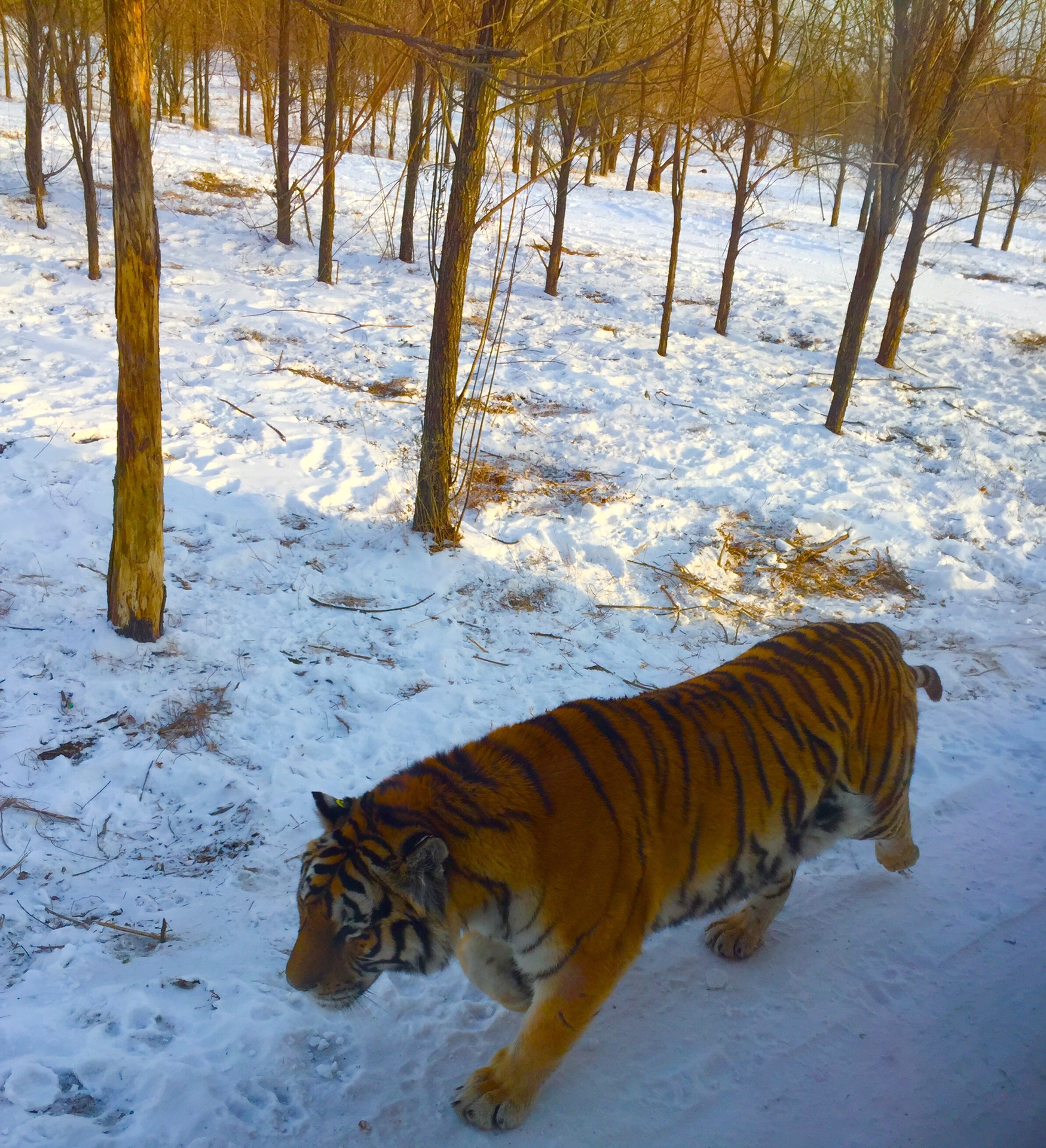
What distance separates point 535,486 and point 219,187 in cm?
1503

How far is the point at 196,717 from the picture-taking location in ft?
15.6

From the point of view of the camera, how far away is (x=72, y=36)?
9.95 meters

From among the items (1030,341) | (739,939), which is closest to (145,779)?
(739,939)

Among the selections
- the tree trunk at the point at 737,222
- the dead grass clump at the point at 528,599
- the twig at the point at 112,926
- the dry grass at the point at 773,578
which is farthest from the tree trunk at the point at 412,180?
the twig at the point at 112,926

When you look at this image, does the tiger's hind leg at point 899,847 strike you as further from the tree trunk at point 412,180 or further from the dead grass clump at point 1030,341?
the dead grass clump at point 1030,341

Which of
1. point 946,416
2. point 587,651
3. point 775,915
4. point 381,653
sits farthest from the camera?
point 946,416

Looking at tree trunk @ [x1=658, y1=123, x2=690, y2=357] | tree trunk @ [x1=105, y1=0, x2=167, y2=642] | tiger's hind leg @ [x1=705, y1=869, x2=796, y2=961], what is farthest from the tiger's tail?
tree trunk @ [x1=658, y1=123, x2=690, y2=357]

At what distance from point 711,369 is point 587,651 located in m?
8.10

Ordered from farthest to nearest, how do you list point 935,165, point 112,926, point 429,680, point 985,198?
point 985,198, point 935,165, point 429,680, point 112,926

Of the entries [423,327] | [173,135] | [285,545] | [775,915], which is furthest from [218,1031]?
[173,135]

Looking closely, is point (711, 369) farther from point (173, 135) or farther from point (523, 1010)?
point (173, 135)

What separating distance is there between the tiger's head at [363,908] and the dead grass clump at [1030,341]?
16.4 m

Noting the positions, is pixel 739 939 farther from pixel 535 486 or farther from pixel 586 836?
pixel 535 486

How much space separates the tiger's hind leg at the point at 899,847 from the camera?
3693mm
